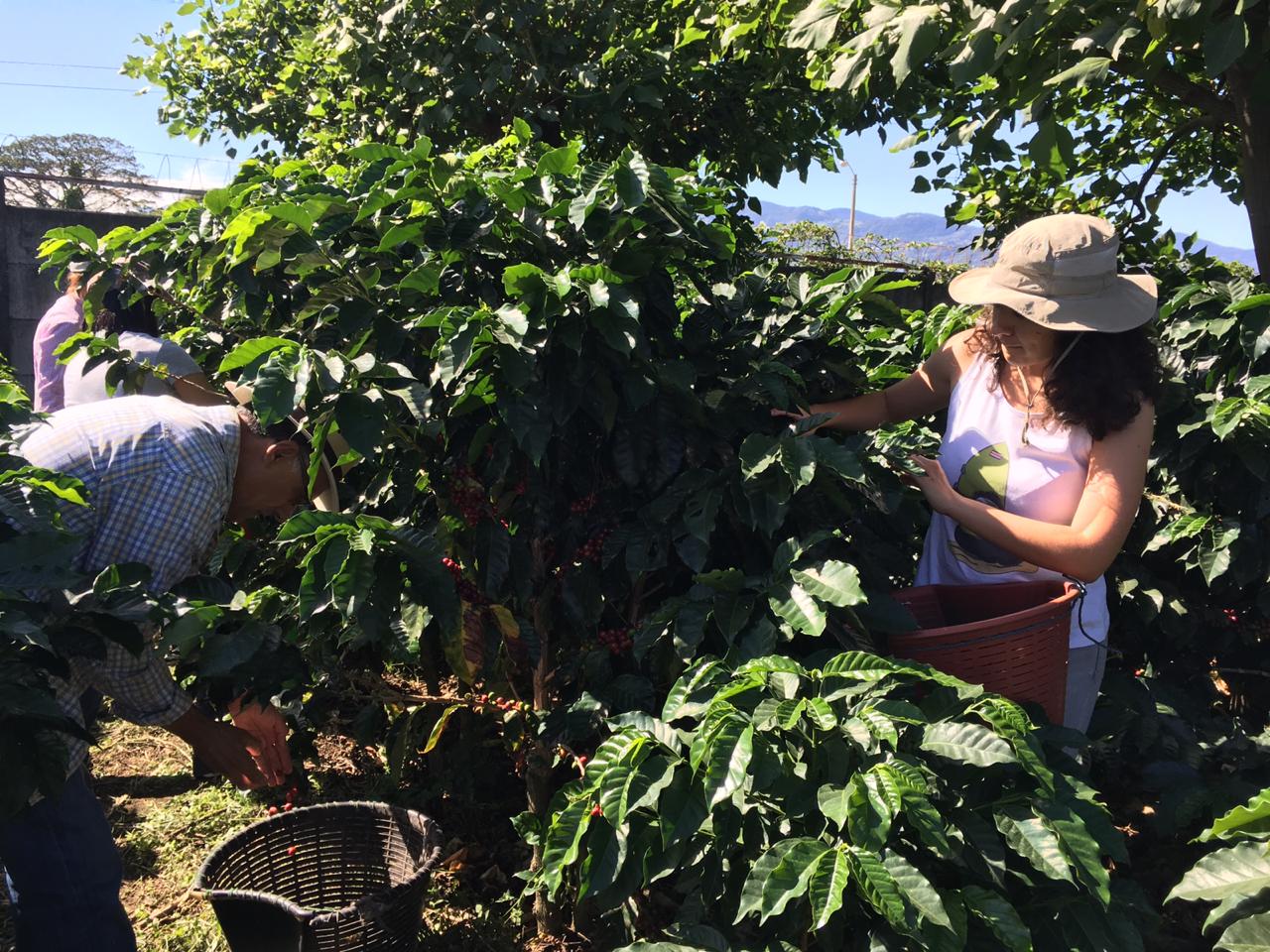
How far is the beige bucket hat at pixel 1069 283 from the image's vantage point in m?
2.09

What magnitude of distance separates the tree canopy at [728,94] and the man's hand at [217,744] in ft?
6.07

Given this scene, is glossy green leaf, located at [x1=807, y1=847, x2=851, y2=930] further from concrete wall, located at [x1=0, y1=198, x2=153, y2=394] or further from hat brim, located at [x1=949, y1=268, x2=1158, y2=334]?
concrete wall, located at [x1=0, y1=198, x2=153, y2=394]

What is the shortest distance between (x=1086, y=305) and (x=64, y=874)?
7.70 ft

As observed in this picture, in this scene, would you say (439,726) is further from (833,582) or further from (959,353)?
(959,353)

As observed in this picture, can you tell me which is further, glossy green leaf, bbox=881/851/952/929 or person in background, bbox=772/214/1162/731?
person in background, bbox=772/214/1162/731

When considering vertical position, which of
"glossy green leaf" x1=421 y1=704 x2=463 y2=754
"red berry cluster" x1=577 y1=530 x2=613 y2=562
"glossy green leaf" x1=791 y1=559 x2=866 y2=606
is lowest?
"glossy green leaf" x1=421 y1=704 x2=463 y2=754

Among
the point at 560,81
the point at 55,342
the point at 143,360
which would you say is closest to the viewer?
the point at 143,360

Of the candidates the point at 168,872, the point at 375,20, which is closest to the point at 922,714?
the point at 168,872

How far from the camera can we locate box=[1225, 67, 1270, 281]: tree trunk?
3498 mm

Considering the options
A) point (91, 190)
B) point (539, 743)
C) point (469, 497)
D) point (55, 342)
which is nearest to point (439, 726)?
point (539, 743)

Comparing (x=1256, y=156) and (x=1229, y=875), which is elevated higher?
(x=1256, y=156)

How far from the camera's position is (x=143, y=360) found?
2830 mm

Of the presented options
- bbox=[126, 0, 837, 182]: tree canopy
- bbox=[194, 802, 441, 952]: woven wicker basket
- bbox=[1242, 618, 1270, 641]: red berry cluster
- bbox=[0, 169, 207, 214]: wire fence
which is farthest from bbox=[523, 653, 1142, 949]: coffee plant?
bbox=[0, 169, 207, 214]: wire fence

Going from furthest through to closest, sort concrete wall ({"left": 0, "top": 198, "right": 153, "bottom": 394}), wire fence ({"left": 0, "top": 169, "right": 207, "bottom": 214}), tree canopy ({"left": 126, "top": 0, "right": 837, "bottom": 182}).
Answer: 1. wire fence ({"left": 0, "top": 169, "right": 207, "bottom": 214})
2. concrete wall ({"left": 0, "top": 198, "right": 153, "bottom": 394})
3. tree canopy ({"left": 126, "top": 0, "right": 837, "bottom": 182})
